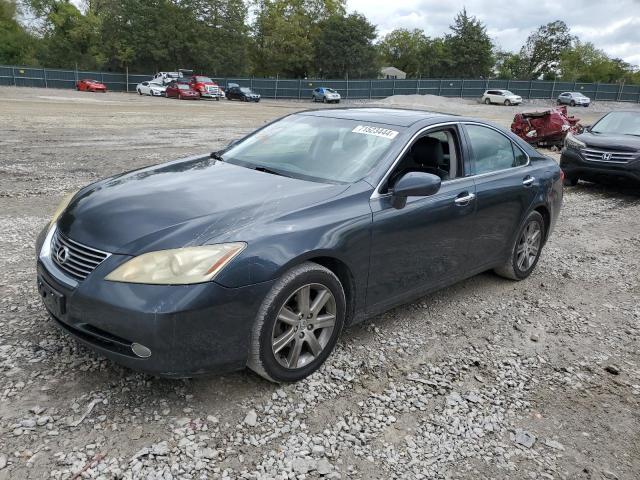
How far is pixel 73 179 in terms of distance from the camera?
875 cm

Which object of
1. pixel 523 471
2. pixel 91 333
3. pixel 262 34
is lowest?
pixel 523 471

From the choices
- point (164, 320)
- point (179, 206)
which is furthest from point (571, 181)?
point (164, 320)

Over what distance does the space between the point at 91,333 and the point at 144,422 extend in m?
0.54

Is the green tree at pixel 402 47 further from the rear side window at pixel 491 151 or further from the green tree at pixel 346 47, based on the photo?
the rear side window at pixel 491 151

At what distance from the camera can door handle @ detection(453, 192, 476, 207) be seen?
407 centimetres

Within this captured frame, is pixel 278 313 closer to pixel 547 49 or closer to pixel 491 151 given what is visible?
pixel 491 151

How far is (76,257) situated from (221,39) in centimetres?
6665

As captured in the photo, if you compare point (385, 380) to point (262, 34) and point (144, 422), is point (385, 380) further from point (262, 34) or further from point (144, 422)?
point (262, 34)

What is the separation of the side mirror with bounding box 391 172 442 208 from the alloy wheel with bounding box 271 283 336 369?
0.81 m

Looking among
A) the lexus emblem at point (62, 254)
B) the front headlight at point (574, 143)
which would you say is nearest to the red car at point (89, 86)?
the front headlight at point (574, 143)

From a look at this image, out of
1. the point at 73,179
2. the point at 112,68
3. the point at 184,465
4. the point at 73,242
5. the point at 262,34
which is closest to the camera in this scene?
the point at 184,465

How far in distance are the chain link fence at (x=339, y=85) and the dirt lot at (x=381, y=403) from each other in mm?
51612

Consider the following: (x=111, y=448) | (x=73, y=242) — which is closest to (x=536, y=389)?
(x=111, y=448)

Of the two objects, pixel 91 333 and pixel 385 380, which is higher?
pixel 91 333
